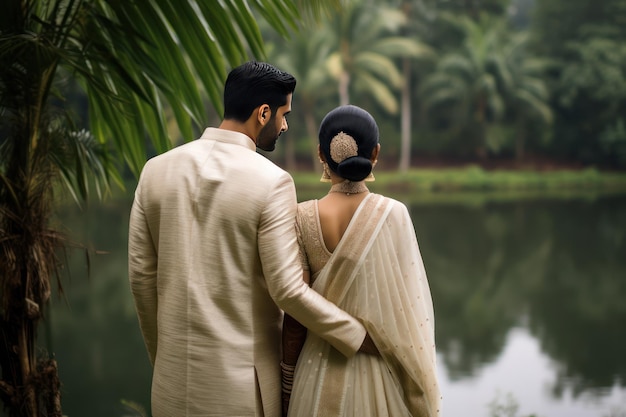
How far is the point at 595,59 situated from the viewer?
16297mm

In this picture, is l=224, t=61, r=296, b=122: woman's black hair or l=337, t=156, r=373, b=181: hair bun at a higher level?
l=224, t=61, r=296, b=122: woman's black hair

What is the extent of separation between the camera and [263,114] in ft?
3.73

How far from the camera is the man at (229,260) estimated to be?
109 cm

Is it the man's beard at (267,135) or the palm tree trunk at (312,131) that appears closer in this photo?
the man's beard at (267,135)

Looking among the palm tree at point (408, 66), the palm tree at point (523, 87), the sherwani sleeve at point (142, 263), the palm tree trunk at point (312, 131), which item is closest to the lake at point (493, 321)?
the sherwani sleeve at point (142, 263)

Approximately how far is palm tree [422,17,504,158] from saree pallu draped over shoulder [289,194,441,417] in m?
15.8

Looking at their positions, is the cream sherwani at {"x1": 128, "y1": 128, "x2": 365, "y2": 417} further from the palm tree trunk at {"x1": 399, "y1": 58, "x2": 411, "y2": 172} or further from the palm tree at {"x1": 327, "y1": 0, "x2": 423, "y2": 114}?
the palm tree trunk at {"x1": 399, "y1": 58, "x2": 411, "y2": 172}

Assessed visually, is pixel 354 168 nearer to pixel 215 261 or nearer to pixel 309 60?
pixel 215 261

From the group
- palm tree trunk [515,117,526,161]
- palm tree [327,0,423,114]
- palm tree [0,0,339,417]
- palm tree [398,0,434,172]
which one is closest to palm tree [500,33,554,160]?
palm tree trunk [515,117,526,161]

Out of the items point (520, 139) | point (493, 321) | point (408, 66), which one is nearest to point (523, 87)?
point (520, 139)

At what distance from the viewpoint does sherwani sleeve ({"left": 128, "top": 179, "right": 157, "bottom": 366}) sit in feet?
3.79

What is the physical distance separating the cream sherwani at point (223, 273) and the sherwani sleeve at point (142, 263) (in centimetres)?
1

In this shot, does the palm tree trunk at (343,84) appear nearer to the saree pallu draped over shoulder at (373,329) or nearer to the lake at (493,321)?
the lake at (493,321)

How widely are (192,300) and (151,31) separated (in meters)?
0.69
